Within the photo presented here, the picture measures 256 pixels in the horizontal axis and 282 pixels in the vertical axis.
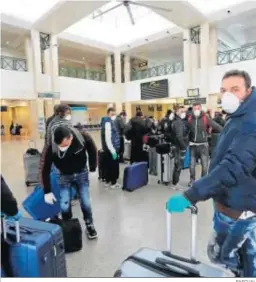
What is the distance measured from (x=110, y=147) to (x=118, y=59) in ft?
39.5

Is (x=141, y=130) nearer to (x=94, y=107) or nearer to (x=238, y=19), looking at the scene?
(x=238, y=19)

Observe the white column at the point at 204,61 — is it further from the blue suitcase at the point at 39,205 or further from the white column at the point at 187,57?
the blue suitcase at the point at 39,205

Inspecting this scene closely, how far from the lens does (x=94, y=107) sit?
20000mm

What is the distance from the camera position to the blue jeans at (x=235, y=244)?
1304 mm

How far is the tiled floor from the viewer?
6.95 feet

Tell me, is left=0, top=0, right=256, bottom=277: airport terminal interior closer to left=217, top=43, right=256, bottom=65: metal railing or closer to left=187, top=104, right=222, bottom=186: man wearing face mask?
left=217, top=43, right=256, bottom=65: metal railing

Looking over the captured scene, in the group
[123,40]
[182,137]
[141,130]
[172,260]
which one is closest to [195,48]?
[123,40]

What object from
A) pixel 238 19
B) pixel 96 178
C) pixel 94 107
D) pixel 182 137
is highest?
pixel 238 19

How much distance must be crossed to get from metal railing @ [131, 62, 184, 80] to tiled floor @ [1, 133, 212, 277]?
1035 centimetres

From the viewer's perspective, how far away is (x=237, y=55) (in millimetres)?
10930

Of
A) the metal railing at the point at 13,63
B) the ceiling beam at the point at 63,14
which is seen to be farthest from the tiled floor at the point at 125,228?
the metal railing at the point at 13,63

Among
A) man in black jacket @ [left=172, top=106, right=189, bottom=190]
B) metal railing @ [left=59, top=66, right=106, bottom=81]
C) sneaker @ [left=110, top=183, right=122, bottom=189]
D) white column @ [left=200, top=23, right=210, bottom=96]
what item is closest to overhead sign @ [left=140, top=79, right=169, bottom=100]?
white column @ [left=200, top=23, right=210, bottom=96]
